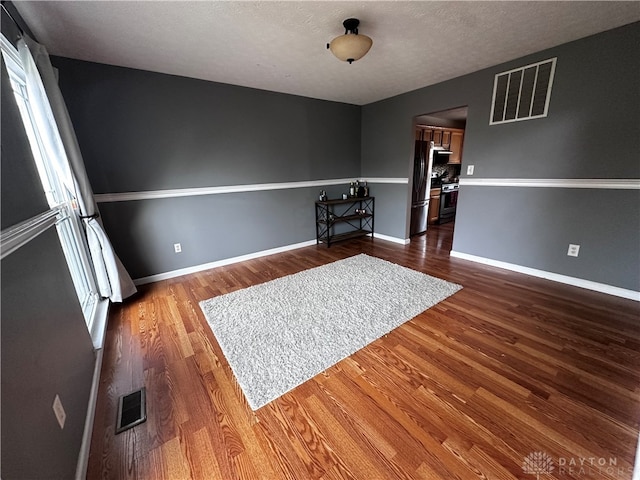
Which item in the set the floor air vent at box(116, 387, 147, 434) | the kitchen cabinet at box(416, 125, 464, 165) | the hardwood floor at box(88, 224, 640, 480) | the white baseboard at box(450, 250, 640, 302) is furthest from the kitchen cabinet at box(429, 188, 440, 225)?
the floor air vent at box(116, 387, 147, 434)

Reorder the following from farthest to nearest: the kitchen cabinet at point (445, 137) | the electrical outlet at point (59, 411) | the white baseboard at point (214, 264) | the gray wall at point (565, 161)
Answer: the kitchen cabinet at point (445, 137) < the white baseboard at point (214, 264) < the gray wall at point (565, 161) < the electrical outlet at point (59, 411)

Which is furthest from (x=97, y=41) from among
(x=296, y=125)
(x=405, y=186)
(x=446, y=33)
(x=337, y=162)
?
(x=405, y=186)

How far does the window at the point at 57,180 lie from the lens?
1645 millimetres

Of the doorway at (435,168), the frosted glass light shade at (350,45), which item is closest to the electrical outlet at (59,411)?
the frosted glass light shade at (350,45)

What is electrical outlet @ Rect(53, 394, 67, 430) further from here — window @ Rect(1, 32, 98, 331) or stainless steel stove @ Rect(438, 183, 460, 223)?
stainless steel stove @ Rect(438, 183, 460, 223)

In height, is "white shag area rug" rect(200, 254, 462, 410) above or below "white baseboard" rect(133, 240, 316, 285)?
below

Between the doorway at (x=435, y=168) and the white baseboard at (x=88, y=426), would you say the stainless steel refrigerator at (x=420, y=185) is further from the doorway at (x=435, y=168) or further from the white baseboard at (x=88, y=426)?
the white baseboard at (x=88, y=426)

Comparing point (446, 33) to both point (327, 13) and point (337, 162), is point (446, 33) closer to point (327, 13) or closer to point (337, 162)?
point (327, 13)

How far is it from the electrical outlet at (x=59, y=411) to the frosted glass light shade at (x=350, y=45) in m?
2.53

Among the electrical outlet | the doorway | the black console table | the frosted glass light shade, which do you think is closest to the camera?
the electrical outlet

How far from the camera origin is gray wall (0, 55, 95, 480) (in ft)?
2.49

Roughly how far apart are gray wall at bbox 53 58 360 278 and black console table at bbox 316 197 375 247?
0.85 feet

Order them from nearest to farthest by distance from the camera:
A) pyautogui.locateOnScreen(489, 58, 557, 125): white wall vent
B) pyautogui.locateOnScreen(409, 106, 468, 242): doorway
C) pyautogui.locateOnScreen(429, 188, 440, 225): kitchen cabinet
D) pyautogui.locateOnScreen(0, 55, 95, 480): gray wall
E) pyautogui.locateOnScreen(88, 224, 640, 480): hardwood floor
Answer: pyautogui.locateOnScreen(0, 55, 95, 480): gray wall, pyautogui.locateOnScreen(88, 224, 640, 480): hardwood floor, pyautogui.locateOnScreen(489, 58, 557, 125): white wall vent, pyautogui.locateOnScreen(409, 106, 468, 242): doorway, pyautogui.locateOnScreen(429, 188, 440, 225): kitchen cabinet

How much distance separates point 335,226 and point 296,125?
179 centimetres
